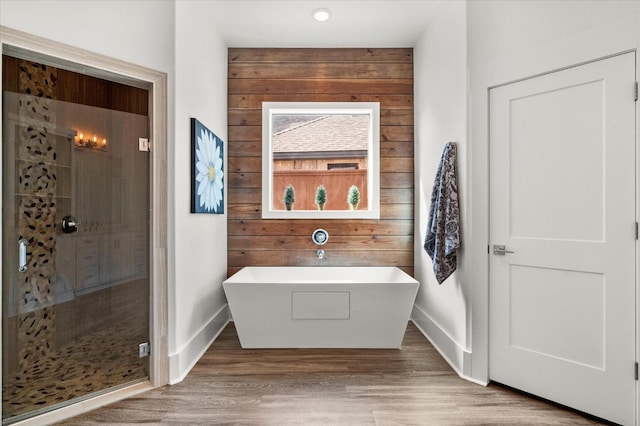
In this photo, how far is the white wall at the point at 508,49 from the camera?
1855 mm

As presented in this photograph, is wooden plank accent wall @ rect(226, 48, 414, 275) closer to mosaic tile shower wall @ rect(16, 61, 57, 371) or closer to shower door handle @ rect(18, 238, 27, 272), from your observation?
mosaic tile shower wall @ rect(16, 61, 57, 371)

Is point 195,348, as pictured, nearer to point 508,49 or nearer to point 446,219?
point 446,219

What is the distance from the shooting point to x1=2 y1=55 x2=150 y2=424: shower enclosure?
183cm

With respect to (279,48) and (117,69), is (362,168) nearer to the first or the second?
(279,48)

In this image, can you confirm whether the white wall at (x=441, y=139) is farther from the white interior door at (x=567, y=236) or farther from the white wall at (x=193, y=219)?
the white wall at (x=193, y=219)

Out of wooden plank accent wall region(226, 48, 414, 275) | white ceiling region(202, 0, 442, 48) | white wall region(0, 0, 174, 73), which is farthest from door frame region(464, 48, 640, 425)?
white wall region(0, 0, 174, 73)

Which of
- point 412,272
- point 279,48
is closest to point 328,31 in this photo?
point 279,48

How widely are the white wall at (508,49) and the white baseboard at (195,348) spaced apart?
6.33ft

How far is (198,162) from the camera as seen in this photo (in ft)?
8.88

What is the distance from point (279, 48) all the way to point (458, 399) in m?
3.36

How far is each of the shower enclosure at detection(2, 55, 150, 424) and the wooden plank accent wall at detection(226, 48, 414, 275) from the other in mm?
1380

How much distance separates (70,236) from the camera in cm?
204

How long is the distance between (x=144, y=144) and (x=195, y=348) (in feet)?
4.91

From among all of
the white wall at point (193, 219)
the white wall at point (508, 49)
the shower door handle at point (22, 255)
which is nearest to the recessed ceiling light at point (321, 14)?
the white wall at point (193, 219)
